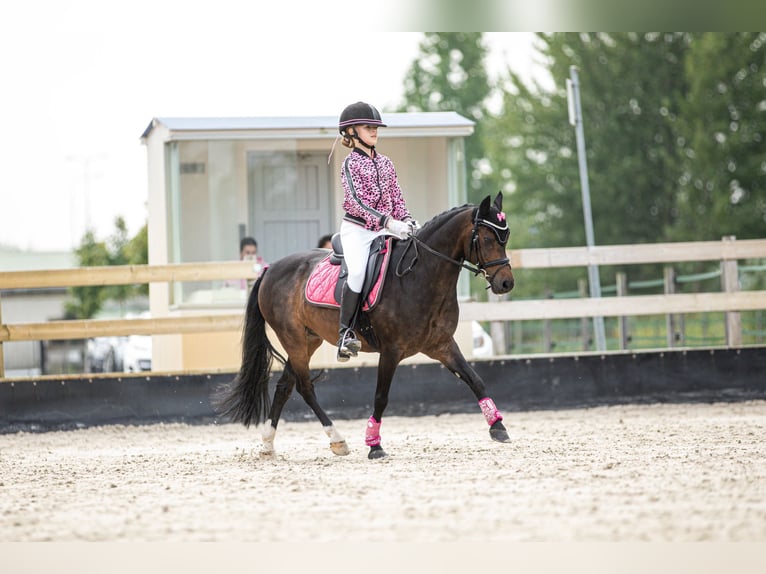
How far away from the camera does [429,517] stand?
4789mm

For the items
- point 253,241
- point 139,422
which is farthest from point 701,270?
point 139,422

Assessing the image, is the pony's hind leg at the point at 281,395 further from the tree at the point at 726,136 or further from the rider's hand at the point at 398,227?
the tree at the point at 726,136

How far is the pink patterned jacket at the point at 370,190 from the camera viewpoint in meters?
7.03

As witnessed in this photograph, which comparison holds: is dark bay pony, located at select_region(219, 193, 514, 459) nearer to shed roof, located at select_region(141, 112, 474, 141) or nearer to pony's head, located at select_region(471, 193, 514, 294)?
pony's head, located at select_region(471, 193, 514, 294)

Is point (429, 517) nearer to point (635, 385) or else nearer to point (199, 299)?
point (635, 385)

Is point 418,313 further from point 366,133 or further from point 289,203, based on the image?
point 289,203

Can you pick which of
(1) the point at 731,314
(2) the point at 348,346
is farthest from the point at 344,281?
(1) the point at 731,314

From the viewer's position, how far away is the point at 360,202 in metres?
7.02

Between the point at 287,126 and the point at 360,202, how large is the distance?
4598 millimetres

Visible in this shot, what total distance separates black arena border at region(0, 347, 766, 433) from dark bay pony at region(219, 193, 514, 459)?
166 cm

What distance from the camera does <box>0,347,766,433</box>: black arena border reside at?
9.48 metres

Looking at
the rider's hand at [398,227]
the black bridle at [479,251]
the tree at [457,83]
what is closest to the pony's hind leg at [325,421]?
the black bridle at [479,251]

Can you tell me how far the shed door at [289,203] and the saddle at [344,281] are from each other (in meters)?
4.52

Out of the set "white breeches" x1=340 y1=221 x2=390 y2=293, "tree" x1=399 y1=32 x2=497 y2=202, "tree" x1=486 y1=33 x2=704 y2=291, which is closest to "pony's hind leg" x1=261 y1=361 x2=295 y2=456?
"white breeches" x1=340 y1=221 x2=390 y2=293
